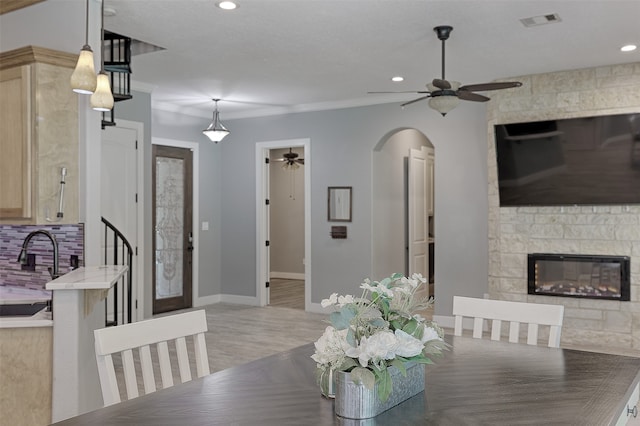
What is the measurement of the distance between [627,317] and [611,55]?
8.21 ft

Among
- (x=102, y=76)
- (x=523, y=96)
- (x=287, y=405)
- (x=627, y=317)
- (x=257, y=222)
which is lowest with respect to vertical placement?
(x=627, y=317)

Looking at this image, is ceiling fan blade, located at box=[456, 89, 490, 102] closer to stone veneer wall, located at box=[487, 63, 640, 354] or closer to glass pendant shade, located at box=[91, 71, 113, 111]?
stone veneer wall, located at box=[487, 63, 640, 354]

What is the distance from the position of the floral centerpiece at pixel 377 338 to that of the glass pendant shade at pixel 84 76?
205 cm

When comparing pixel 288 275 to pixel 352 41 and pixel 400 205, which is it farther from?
pixel 352 41

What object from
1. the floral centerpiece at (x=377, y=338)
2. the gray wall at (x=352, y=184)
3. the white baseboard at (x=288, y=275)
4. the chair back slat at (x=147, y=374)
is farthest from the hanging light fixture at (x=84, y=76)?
the white baseboard at (x=288, y=275)

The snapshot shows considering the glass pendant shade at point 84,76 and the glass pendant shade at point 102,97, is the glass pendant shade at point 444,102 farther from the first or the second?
the glass pendant shade at point 84,76

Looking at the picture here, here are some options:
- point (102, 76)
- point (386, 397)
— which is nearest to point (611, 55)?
point (102, 76)

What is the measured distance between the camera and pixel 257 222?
8.09 meters

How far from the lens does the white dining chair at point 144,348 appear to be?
5.76ft

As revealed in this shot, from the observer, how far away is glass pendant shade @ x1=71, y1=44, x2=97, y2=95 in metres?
2.92

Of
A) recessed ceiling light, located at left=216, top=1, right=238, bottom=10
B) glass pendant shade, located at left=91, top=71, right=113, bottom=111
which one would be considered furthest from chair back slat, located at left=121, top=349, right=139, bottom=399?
recessed ceiling light, located at left=216, top=1, right=238, bottom=10

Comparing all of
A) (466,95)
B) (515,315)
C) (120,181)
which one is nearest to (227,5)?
(466,95)

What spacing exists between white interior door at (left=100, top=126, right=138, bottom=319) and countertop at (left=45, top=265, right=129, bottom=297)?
118 inches

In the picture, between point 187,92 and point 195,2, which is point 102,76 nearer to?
point 195,2
